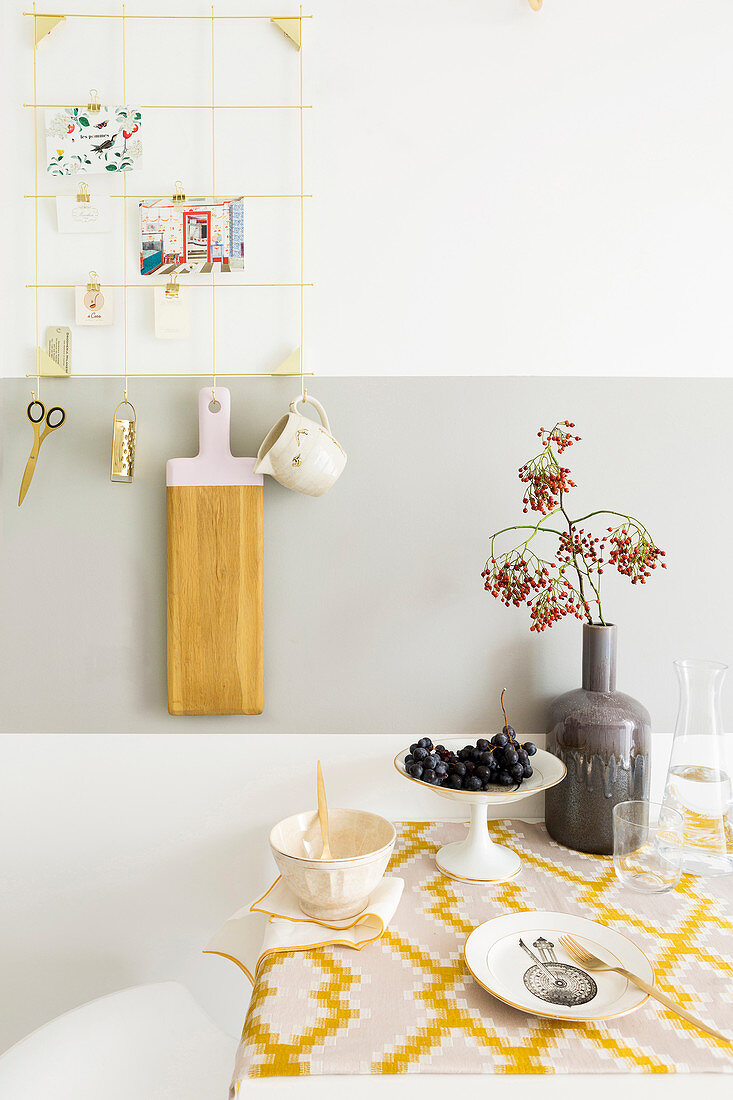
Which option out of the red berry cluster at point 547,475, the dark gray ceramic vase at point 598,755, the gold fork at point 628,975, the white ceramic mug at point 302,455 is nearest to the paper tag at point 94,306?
the white ceramic mug at point 302,455

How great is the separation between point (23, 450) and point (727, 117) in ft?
4.57

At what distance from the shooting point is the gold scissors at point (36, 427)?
1.34 meters

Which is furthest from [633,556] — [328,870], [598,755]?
[328,870]

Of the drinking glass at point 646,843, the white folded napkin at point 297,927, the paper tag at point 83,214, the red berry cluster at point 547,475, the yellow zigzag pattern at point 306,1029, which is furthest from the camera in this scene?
the paper tag at point 83,214

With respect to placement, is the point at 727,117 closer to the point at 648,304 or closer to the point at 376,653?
the point at 648,304

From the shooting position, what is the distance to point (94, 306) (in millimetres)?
1358

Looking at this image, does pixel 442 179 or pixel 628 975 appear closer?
pixel 628 975

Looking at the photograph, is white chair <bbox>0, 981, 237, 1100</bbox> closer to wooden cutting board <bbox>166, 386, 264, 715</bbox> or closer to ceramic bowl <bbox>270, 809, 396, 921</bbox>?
ceramic bowl <bbox>270, 809, 396, 921</bbox>

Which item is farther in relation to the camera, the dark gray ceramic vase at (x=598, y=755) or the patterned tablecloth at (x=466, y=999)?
the dark gray ceramic vase at (x=598, y=755)

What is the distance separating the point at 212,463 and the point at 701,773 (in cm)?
97

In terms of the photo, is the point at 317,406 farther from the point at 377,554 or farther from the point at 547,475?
the point at 547,475

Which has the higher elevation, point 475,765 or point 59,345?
point 59,345

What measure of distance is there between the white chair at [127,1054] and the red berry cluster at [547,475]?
98cm

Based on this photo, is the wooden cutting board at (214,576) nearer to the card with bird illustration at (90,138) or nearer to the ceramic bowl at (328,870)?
the ceramic bowl at (328,870)
